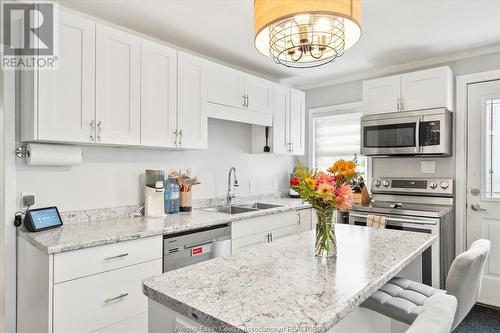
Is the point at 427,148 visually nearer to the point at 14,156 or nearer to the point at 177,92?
the point at 177,92

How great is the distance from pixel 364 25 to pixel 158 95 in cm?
179

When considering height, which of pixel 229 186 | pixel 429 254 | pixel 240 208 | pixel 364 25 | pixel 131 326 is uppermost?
pixel 364 25

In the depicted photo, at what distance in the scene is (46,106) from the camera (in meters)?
1.95

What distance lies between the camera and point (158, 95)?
8.31 ft

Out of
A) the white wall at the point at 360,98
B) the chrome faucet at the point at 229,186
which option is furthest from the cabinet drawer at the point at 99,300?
the white wall at the point at 360,98

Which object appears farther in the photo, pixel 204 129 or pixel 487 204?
pixel 487 204

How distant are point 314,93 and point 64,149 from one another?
3259mm

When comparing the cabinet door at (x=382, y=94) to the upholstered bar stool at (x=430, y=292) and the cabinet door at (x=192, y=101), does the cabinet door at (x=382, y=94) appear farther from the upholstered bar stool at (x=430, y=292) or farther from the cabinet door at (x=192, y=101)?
the upholstered bar stool at (x=430, y=292)

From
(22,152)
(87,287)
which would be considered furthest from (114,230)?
(22,152)

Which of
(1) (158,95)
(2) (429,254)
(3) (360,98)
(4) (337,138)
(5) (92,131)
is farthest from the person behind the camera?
(4) (337,138)

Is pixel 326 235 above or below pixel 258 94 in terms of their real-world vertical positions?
below

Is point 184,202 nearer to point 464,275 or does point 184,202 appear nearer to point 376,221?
point 376,221

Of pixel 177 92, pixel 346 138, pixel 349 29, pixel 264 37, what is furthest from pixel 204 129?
pixel 346 138

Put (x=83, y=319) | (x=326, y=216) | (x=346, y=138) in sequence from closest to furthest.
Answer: (x=326, y=216) < (x=83, y=319) < (x=346, y=138)
